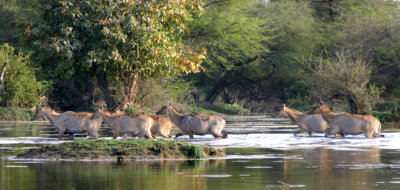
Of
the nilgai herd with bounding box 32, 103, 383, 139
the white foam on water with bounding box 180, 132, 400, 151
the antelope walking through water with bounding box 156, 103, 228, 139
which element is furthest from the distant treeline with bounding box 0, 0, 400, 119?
the white foam on water with bounding box 180, 132, 400, 151

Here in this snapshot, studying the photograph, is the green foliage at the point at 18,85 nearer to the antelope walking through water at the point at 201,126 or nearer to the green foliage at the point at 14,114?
the green foliage at the point at 14,114

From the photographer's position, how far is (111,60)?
30.5m

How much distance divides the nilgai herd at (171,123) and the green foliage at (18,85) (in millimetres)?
15280

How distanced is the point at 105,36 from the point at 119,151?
1444cm

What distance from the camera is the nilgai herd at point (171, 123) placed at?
22203mm

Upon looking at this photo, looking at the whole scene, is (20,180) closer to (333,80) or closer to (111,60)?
(111,60)

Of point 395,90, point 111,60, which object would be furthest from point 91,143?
point 395,90

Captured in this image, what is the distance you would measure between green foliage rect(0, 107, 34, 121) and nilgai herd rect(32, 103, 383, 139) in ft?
49.4

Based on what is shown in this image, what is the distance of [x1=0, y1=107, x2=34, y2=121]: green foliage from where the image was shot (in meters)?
39.9

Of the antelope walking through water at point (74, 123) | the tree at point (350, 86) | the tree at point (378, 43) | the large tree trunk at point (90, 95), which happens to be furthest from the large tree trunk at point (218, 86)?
the antelope walking through water at point (74, 123)

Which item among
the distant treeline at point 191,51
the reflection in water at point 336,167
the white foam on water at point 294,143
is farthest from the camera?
the distant treeline at point 191,51

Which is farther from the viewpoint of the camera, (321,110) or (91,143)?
(321,110)

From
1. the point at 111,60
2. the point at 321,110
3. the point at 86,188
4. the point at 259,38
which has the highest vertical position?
the point at 259,38

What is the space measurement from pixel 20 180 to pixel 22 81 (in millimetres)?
30228
